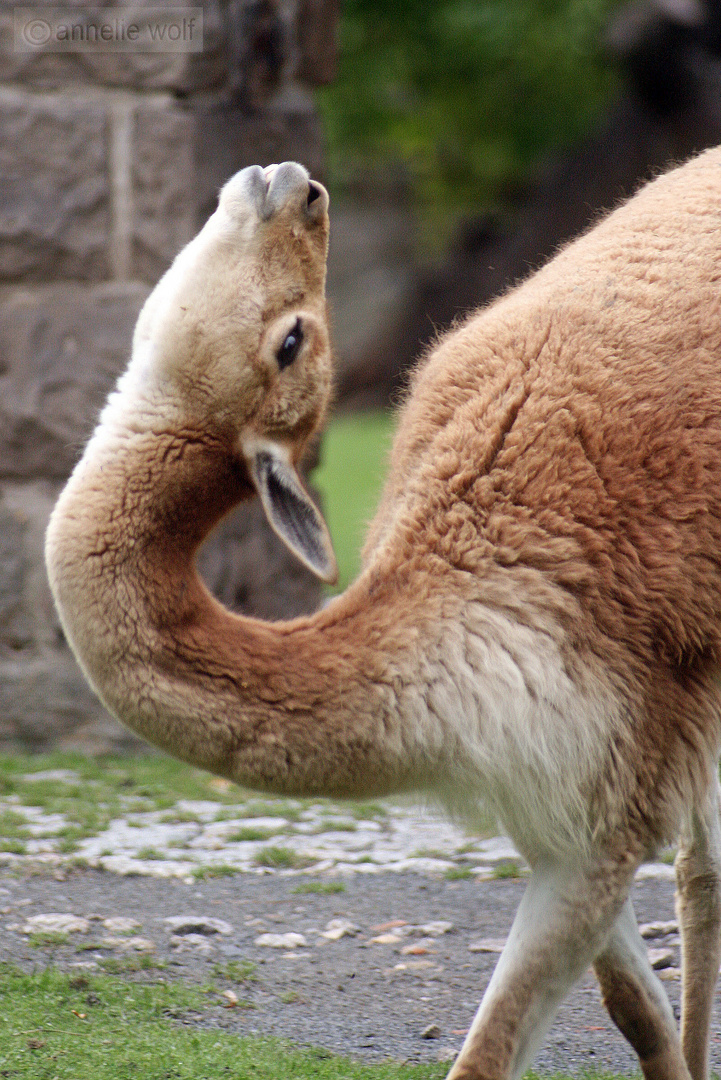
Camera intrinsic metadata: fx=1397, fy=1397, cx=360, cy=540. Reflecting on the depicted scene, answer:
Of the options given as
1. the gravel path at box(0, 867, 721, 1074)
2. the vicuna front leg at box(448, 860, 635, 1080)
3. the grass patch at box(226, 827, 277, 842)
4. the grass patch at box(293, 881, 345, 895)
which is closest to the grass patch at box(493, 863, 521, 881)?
the gravel path at box(0, 867, 721, 1074)

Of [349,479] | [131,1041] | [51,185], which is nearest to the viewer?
[131,1041]

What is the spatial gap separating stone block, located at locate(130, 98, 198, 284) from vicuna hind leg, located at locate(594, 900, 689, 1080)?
3.32m

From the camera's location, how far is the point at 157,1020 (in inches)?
127

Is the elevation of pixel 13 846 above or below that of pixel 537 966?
below

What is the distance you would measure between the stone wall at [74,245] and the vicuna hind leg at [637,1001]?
9.26 feet

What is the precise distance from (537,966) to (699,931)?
0.83 meters

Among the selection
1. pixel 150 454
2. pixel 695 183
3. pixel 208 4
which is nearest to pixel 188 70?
pixel 208 4

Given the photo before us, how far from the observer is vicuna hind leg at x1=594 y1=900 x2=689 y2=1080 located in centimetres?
293

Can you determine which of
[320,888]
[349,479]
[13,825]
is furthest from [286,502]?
[349,479]

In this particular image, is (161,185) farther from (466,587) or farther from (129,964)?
(466,587)

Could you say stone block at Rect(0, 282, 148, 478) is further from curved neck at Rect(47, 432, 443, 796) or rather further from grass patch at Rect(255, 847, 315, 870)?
curved neck at Rect(47, 432, 443, 796)

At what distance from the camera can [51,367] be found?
5359 mm

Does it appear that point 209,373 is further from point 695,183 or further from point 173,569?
point 695,183

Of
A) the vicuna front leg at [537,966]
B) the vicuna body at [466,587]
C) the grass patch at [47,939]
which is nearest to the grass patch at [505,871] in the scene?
the grass patch at [47,939]
